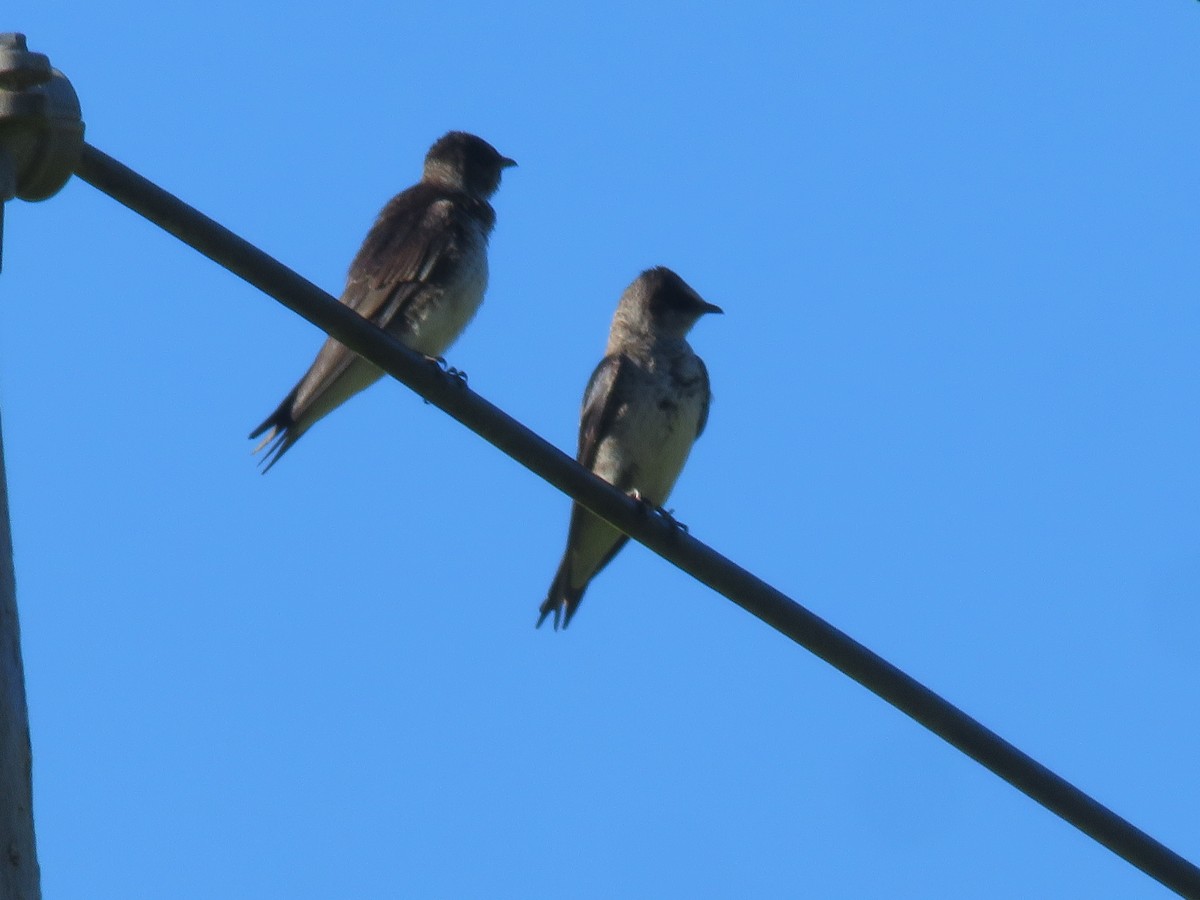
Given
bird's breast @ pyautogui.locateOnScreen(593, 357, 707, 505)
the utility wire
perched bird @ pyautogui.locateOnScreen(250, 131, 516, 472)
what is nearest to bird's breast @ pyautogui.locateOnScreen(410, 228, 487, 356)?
perched bird @ pyautogui.locateOnScreen(250, 131, 516, 472)

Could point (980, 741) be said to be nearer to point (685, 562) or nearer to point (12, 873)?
point (685, 562)

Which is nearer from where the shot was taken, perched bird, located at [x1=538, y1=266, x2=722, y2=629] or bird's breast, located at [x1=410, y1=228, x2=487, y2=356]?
bird's breast, located at [x1=410, y1=228, x2=487, y2=356]

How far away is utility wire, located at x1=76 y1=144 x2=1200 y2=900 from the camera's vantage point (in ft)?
11.6

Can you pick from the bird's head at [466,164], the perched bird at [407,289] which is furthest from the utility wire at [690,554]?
the bird's head at [466,164]

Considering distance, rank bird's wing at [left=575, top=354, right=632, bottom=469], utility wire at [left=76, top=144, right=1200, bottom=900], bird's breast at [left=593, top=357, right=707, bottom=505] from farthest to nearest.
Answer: bird's wing at [left=575, top=354, right=632, bottom=469], bird's breast at [left=593, top=357, right=707, bottom=505], utility wire at [left=76, top=144, right=1200, bottom=900]

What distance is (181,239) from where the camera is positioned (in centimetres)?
360

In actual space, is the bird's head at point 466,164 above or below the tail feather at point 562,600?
above

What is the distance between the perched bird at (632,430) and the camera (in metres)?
7.90

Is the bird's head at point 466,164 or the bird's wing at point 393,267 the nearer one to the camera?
the bird's wing at point 393,267

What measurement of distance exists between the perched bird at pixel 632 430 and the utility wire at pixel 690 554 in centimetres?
389

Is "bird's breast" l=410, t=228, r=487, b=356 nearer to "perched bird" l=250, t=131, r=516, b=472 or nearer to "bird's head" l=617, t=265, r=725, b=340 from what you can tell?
"perched bird" l=250, t=131, r=516, b=472

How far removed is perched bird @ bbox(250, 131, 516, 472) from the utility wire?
11.1ft

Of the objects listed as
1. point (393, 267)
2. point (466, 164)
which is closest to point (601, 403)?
point (393, 267)

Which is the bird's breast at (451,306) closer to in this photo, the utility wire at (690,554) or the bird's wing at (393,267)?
the bird's wing at (393,267)
